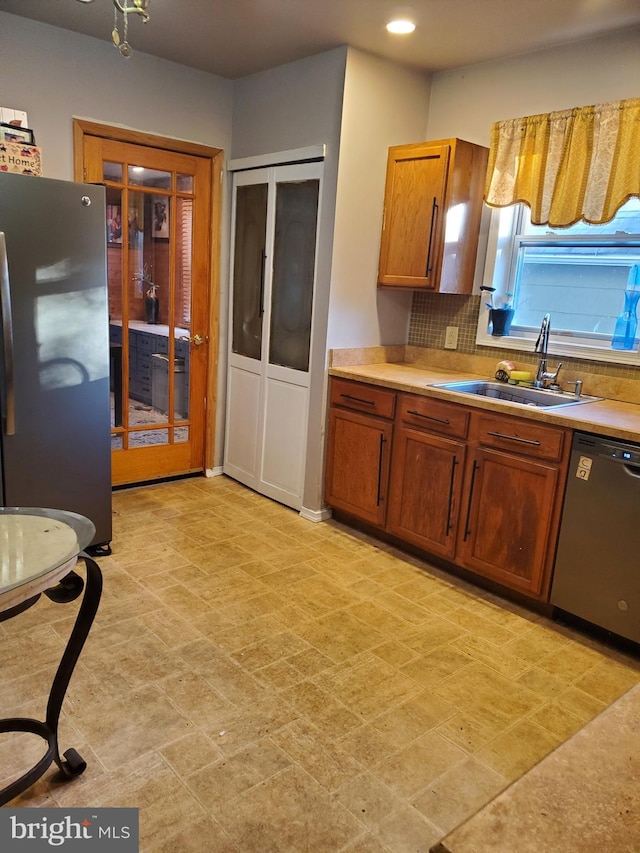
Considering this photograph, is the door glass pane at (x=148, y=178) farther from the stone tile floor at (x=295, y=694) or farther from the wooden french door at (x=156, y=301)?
the stone tile floor at (x=295, y=694)

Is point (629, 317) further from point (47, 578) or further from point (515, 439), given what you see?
point (47, 578)

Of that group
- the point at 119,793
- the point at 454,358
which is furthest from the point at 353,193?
the point at 119,793

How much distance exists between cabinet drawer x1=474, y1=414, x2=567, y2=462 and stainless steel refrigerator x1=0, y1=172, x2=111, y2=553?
1.77 meters

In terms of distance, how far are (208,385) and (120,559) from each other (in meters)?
1.54

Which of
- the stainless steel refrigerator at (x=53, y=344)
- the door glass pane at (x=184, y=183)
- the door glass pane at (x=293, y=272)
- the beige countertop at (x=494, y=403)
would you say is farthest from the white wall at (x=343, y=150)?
the stainless steel refrigerator at (x=53, y=344)

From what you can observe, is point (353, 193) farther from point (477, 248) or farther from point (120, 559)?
point (120, 559)

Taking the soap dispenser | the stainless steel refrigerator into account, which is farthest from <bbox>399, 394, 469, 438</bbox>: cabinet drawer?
the stainless steel refrigerator

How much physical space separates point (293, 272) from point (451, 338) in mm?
1010

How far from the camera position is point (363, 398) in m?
3.50

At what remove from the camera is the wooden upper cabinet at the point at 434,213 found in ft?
10.9

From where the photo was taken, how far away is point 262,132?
3885 millimetres

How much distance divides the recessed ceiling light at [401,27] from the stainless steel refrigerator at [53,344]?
1529mm

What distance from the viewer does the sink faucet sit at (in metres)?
3.28

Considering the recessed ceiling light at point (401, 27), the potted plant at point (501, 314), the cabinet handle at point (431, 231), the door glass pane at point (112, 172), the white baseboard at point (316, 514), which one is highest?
the recessed ceiling light at point (401, 27)
